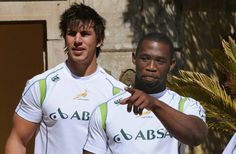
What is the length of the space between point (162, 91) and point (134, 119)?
19cm

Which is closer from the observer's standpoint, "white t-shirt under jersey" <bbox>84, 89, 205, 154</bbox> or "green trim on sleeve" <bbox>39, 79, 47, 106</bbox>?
"white t-shirt under jersey" <bbox>84, 89, 205, 154</bbox>

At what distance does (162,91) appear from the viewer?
318 centimetres

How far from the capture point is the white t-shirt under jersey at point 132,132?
3.13 m

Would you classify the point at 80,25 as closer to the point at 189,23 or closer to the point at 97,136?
the point at 97,136

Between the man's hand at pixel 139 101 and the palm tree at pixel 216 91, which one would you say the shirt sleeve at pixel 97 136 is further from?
the palm tree at pixel 216 91

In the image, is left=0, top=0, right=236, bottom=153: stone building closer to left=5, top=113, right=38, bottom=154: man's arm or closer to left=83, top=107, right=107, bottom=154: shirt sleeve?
left=5, top=113, right=38, bottom=154: man's arm

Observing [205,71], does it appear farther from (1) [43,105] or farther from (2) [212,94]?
(1) [43,105]

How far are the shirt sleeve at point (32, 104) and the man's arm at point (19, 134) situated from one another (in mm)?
47

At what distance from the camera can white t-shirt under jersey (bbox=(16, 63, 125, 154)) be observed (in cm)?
366

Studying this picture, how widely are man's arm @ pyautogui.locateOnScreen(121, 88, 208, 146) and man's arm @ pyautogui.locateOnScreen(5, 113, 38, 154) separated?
3.60 ft

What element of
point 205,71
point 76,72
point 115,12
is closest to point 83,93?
point 76,72

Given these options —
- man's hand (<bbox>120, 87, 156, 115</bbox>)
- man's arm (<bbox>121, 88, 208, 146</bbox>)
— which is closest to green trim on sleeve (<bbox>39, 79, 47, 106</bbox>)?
man's arm (<bbox>121, 88, 208, 146</bbox>)

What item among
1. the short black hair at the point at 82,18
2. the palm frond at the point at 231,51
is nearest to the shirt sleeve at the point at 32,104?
the short black hair at the point at 82,18

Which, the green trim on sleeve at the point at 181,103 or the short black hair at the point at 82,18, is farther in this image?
the short black hair at the point at 82,18
